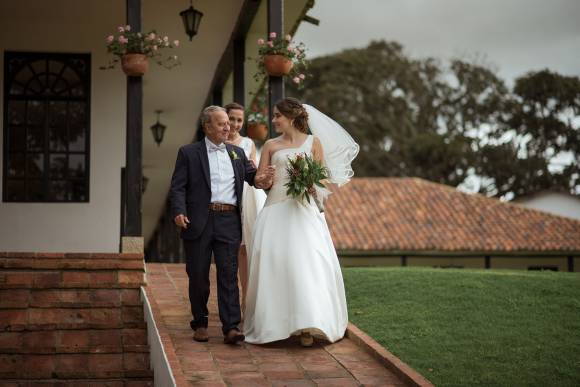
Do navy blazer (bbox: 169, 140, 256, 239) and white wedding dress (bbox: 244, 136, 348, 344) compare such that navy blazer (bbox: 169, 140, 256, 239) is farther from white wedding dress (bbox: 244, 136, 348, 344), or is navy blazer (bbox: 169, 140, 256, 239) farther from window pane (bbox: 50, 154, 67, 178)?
window pane (bbox: 50, 154, 67, 178)

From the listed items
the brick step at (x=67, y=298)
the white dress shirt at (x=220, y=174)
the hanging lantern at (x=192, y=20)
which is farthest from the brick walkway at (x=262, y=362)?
the hanging lantern at (x=192, y=20)

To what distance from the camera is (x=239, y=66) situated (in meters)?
13.5

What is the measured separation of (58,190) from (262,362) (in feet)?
23.0

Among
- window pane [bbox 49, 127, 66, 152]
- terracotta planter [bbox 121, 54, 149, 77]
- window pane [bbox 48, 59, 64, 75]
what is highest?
window pane [bbox 48, 59, 64, 75]

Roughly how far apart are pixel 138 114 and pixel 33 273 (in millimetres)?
2443

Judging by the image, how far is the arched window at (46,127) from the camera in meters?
12.7

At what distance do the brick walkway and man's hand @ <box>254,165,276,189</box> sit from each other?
1.36 metres

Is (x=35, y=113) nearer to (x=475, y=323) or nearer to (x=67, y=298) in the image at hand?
(x=67, y=298)

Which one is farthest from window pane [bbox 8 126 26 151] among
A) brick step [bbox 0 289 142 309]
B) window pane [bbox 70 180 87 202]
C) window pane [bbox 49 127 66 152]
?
brick step [bbox 0 289 142 309]

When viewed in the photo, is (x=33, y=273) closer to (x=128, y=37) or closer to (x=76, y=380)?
(x=76, y=380)

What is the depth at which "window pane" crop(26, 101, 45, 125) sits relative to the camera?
503 inches

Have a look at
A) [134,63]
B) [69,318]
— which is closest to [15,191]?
[134,63]

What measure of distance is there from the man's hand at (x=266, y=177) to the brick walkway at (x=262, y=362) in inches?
53.4

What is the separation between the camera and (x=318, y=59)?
4806cm
